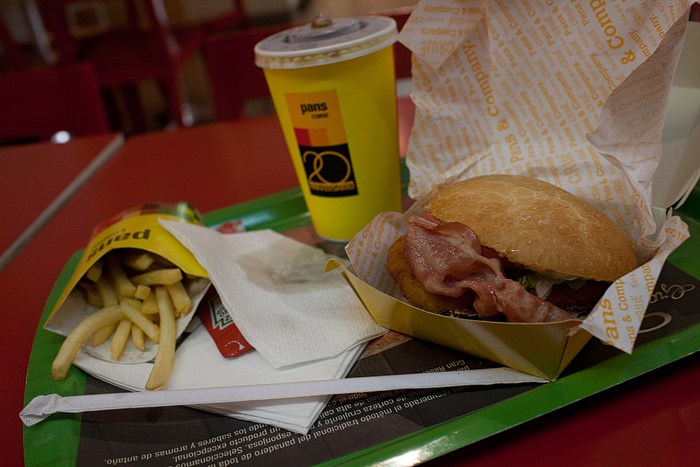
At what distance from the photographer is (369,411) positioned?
3.22 feet

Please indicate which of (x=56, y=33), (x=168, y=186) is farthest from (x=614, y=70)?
(x=56, y=33)

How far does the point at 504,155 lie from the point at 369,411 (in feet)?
3.02

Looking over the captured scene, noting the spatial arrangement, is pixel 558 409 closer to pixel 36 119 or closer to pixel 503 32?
pixel 503 32

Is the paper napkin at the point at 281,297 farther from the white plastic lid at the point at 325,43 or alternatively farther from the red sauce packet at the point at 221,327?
the white plastic lid at the point at 325,43

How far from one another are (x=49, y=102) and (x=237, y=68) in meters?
1.20

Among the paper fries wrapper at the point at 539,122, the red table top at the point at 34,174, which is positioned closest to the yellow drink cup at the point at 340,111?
the paper fries wrapper at the point at 539,122

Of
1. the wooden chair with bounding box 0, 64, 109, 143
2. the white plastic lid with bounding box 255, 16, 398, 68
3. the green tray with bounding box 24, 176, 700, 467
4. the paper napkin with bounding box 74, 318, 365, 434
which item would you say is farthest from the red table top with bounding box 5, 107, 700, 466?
the white plastic lid with bounding box 255, 16, 398, 68

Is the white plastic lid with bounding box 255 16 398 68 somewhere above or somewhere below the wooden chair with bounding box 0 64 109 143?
above

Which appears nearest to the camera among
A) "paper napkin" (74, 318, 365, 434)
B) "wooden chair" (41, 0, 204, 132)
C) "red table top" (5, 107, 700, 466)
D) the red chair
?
"red table top" (5, 107, 700, 466)

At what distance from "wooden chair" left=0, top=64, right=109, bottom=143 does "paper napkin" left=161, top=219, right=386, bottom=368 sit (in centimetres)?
203

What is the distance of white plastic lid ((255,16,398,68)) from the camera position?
1.28 metres

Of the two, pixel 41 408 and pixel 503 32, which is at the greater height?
pixel 503 32

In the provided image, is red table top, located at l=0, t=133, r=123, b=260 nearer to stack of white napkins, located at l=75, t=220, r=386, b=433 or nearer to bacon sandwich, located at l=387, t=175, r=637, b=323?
stack of white napkins, located at l=75, t=220, r=386, b=433

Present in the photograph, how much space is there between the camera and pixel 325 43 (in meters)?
1.30
